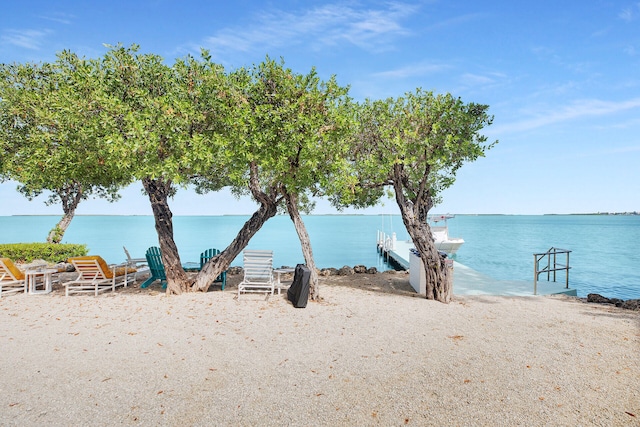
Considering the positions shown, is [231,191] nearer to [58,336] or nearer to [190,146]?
[190,146]

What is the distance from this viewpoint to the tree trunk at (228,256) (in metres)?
10.2

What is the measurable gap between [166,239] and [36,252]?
31.9 ft

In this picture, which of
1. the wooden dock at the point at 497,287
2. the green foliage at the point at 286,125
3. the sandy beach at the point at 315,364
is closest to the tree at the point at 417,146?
the green foliage at the point at 286,125

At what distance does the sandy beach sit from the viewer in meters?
3.93

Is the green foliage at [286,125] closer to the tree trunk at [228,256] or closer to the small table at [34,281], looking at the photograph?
the tree trunk at [228,256]

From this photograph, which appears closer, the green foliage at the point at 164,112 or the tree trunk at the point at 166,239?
the green foliage at the point at 164,112

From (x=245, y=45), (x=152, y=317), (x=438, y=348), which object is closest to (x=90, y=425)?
(x=152, y=317)

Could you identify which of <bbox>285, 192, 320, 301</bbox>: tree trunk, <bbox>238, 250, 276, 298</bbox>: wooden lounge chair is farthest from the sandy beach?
<bbox>238, 250, 276, 298</bbox>: wooden lounge chair

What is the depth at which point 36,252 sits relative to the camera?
624 inches

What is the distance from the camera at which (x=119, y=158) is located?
7969mm

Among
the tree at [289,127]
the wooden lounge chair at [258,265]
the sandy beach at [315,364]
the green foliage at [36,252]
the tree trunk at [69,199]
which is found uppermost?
the tree at [289,127]

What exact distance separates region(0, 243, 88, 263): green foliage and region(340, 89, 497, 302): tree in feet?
43.6

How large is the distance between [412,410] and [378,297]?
5846 mm

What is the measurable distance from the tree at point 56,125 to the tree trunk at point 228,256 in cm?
327
